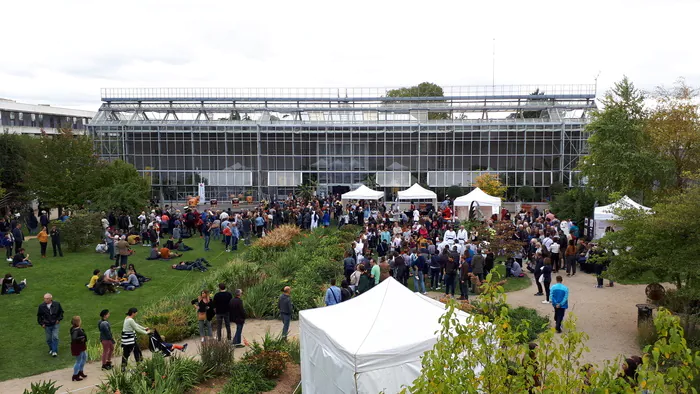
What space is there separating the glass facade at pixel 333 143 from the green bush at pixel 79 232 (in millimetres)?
18612

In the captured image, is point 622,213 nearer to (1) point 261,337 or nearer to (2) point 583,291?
(2) point 583,291

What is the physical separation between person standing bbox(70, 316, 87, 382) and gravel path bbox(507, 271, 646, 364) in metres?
9.46

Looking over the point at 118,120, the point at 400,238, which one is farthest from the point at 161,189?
the point at 400,238

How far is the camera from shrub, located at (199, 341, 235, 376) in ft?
31.7

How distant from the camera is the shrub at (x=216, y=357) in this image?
31.7ft

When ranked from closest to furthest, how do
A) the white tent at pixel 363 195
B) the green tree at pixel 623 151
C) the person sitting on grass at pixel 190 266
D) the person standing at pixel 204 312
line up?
the person standing at pixel 204 312, the person sitting on grass at pixel 190 266, the green tree at pixel 623 151, the white tent at pixel 363 195

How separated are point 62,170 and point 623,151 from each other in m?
28.5

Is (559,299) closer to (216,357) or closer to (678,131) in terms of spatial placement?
(216,357)

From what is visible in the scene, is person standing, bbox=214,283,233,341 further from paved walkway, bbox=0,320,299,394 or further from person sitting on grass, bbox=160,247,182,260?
person sitting on grass, bbox=160,247,182,260

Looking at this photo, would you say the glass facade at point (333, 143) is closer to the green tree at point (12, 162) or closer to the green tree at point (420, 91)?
the green tree at point (12, 162)

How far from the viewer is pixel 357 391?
740 centimetres

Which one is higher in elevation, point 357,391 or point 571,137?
point 571,137

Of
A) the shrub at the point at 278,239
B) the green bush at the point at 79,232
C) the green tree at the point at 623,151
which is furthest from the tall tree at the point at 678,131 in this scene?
the green bush at the point at 79,232

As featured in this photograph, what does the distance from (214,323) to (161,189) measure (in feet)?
99.0
